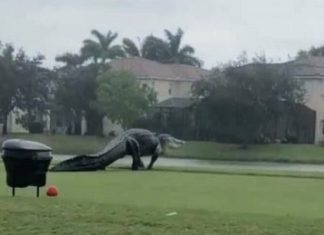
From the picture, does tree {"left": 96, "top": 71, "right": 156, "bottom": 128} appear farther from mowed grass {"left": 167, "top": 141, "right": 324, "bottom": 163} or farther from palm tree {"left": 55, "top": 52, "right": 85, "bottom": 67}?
palm tree {"left": 55, "top": 52, "right": 85, "bottom": 67}

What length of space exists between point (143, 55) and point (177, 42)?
4.48 metres

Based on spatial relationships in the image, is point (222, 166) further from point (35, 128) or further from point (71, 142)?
point (35, 128)

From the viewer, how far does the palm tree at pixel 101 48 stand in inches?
3324

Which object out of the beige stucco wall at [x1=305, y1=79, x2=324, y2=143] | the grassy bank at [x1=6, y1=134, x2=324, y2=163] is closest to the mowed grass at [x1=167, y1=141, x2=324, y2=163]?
the grassy bank at [x1=6, y1=134, x2=324, y2=163]

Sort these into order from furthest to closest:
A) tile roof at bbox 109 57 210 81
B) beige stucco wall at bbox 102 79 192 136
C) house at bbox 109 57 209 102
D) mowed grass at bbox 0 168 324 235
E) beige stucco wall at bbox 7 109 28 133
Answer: house at bbox 109 57 209 102
tile roof at bbox 109 57 210 81
beige stucco wall at bbox 7 109 28 133
beige stucco wall at bbox 102 79 192 136
mowed grass at bbox 0 168 324 235

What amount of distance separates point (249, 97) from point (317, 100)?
1113 centimetres

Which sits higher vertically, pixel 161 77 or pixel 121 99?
pixel 161 77

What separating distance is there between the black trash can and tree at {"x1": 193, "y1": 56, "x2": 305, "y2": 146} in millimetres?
45547

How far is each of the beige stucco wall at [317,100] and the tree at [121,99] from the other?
12611 mm

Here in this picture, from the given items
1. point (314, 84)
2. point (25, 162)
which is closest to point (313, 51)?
point (314, 84)

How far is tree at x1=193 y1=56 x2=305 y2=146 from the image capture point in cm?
5925

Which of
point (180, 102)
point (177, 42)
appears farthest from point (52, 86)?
point (177, 42)

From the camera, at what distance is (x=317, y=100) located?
6850 centimetres

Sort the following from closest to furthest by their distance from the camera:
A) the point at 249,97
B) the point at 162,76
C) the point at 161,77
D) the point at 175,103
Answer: the point at 249,97, the point at 175,103, the point at 161,77, the point at 162,76
